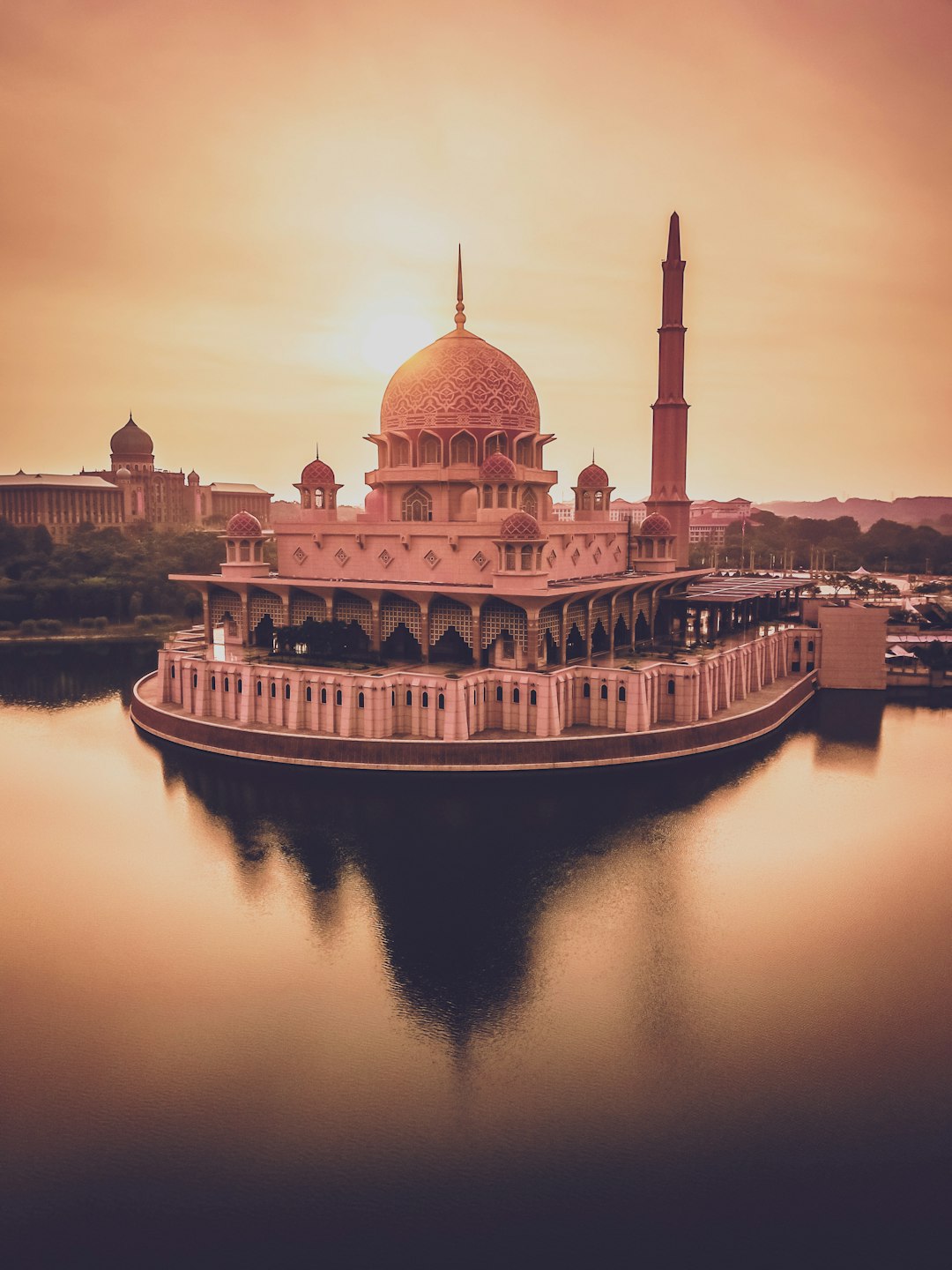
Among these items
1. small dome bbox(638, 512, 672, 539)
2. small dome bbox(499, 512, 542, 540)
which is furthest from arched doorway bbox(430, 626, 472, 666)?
small dome bbox(638, 512, 672, 539)

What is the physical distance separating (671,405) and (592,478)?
28.3 feet

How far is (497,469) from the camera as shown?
37.1 metres

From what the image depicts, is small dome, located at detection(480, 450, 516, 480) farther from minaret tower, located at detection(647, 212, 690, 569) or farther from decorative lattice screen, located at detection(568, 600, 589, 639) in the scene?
minaret tower, located at detection(647, 212, 690, 569)

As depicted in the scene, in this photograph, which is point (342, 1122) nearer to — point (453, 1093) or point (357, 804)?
point (453, 1093)

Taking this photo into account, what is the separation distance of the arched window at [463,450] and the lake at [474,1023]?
15961mm

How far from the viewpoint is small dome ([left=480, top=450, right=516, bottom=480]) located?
37125mm

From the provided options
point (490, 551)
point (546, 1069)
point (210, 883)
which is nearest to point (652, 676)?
point (490, 551)

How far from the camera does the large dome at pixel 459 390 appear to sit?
40750 mm

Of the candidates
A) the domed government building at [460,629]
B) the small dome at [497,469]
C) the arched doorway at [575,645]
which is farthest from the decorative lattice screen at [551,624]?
the small dome at [497,469]

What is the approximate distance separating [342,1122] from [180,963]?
683 centimetres

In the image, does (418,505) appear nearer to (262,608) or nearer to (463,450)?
(463,450)

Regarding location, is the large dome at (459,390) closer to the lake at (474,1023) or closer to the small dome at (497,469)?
the small dome at (497,469)

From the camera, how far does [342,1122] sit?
14.7 metres

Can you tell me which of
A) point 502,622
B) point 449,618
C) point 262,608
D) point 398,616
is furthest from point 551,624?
point 262,608
